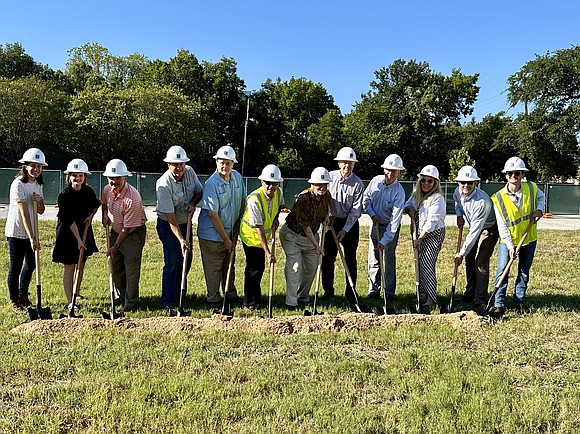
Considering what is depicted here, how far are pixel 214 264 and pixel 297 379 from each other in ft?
8.38

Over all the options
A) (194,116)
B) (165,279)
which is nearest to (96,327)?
(165,279)

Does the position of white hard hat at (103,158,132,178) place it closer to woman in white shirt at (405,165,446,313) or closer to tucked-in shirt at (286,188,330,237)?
tucked-in shirt at (286,188,330,237)

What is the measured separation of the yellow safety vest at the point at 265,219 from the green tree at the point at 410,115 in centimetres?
3489

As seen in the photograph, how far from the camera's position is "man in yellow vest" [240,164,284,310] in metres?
6.41

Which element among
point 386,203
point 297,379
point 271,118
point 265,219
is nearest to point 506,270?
point 386,203

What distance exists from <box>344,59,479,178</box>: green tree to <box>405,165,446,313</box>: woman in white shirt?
113 ft

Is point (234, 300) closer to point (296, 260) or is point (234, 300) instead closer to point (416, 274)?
point (296, 260)

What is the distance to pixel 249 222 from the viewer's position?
6477 millimetres

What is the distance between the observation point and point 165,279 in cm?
673

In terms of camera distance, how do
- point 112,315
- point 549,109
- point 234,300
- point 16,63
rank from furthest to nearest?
point 16,63 → point 549,109 → point 234,300 → point 112,315

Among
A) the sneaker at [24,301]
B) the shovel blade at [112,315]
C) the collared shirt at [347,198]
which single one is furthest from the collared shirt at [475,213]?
the sneaker at [24,301]

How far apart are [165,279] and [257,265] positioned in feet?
3.87

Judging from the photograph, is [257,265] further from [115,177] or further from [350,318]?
[115,177]

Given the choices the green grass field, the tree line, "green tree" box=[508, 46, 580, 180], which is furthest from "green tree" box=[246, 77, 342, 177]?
the green grass field
